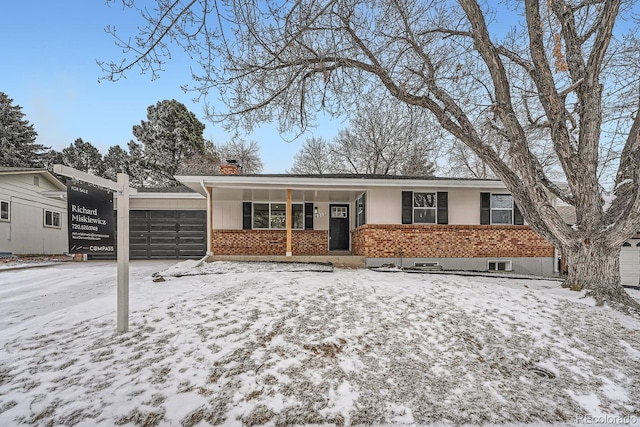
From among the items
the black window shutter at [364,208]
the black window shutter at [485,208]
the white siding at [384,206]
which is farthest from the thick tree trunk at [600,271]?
the black window shutter at [364,208]

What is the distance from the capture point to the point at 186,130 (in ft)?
87.6

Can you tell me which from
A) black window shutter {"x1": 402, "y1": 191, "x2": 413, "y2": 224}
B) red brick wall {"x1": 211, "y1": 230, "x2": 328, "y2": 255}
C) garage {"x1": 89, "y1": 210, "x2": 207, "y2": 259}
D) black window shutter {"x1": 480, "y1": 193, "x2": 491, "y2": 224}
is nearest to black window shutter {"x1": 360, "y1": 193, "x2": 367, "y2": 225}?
black window shutter {"x1": 402, "y1": 191, "x2": 413, "y2": 224}

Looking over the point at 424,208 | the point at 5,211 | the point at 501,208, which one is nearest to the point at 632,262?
the point at 501,208

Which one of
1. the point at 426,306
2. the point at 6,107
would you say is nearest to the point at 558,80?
the point at 426,306

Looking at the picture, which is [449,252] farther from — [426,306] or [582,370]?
[582,370]

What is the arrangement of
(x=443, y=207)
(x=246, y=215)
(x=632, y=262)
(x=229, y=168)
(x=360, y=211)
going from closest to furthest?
(x=443, y=207)
(x=360, y=211)
(x=632, y=262)
(x=246, y=215)
(x=229, y=168)

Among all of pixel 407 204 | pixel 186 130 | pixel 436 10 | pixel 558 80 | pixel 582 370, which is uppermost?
pixel 186 130

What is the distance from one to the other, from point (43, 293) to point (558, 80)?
11.8 meters

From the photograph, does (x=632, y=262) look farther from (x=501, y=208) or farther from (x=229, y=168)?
(x=229, y=168)

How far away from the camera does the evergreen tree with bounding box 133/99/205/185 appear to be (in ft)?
86.9

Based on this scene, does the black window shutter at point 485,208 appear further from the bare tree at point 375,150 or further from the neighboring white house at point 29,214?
the neighboring white house at point 29,214

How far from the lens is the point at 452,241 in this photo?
10.6m

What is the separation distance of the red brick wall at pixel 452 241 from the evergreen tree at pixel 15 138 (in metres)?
29.0

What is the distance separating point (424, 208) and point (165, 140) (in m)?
23.9
